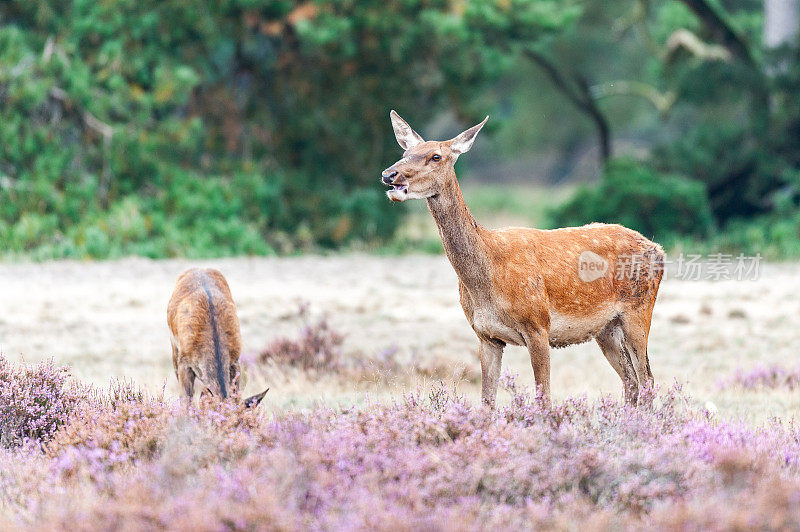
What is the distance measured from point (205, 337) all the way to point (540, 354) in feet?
8.10

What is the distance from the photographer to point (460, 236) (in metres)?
6.43

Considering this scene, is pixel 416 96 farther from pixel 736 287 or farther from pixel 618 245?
pixel 618 245

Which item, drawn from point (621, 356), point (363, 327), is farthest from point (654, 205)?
point (621, 356)

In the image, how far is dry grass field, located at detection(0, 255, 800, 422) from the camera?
9.56 metres

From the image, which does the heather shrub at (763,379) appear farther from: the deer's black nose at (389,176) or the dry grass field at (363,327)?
the deer's black nose at (389,176)

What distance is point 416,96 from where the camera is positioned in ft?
69.8

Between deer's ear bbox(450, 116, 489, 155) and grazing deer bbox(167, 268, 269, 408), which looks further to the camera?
grazing deer bbox(167, 268, 269, 408)

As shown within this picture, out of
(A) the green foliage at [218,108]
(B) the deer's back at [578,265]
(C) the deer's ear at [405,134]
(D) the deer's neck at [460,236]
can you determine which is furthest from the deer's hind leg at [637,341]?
(A) the green foliage at [218,108]

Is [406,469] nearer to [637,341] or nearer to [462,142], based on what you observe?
[462,142]

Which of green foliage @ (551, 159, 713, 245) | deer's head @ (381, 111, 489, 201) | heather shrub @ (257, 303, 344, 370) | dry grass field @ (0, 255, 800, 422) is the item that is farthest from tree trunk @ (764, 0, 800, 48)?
deer's head @ (381, 111, 489, 201)

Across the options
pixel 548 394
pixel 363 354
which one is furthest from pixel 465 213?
pixel 363 354

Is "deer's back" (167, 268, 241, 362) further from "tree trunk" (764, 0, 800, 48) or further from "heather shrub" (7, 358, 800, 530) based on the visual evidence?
"tree trunk" (764, 0, 800, 48)

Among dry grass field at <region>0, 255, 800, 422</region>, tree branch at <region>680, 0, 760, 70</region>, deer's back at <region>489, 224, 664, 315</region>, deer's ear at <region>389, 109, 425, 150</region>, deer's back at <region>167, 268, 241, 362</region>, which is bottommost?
dry grass field at <region>0, 255, 800, 422</region>

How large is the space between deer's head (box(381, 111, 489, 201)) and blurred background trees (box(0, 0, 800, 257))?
1207cm
